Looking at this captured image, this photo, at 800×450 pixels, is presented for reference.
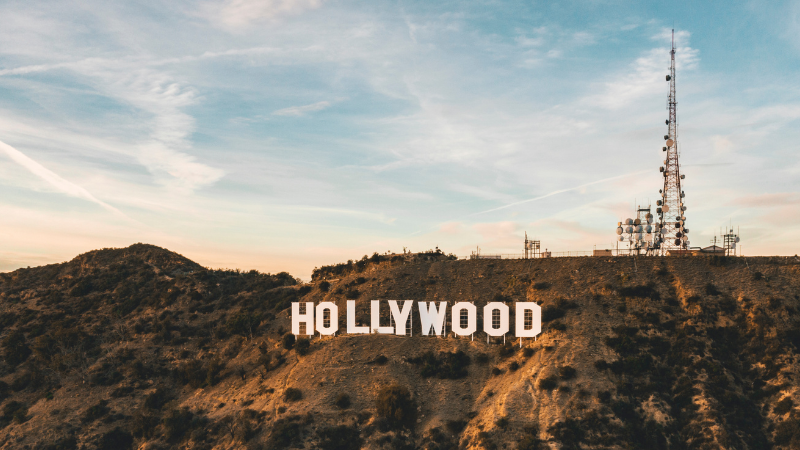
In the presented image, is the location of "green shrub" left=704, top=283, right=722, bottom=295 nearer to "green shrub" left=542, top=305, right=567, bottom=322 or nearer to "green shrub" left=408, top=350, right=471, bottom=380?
"green shrub" left=542, top=305, right=567, bottom=322

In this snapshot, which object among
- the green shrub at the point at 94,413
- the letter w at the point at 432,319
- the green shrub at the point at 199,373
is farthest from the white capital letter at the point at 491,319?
the green shrub at the point at 94,413

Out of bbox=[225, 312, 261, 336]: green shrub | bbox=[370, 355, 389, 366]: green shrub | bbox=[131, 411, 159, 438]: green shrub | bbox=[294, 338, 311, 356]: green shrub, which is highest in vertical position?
bbox=[225, 312, 261, 336]: green shrub

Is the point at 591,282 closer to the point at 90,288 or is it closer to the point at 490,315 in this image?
the point at 490,315

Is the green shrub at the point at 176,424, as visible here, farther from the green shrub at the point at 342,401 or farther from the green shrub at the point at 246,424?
the green shrub at the point at 342,401

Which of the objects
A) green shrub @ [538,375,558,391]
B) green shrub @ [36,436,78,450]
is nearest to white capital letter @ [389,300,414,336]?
green shrub @ [538,375,558,391]

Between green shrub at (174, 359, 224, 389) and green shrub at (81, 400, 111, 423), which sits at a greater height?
green shrub at (174, 359, 224, 389)
